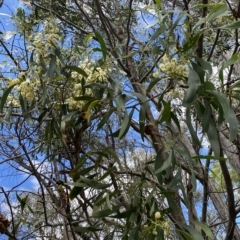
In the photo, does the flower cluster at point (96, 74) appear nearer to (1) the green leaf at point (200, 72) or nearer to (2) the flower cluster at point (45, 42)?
(2) the flower cluster at point (45, 42)

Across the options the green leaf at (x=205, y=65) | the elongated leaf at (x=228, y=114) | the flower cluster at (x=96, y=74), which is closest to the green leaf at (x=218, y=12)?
the green leaf at (x=205, y=65)

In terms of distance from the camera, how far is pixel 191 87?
1.06 m

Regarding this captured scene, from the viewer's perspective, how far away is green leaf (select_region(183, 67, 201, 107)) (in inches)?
40.9

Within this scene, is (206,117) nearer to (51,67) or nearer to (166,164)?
(166,164)

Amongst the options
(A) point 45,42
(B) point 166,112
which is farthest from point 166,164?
(A) point 45,42

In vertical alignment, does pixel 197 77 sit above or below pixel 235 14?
below

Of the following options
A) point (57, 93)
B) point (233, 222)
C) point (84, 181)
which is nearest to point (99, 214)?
point (84, 181)

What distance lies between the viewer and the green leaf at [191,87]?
1.04 metres

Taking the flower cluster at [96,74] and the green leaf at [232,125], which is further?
the flower cluster at [96,74]

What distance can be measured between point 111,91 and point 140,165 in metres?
1.42

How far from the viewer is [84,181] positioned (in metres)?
1.27

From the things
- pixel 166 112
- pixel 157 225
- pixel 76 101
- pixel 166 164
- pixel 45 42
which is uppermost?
pixel 45 42

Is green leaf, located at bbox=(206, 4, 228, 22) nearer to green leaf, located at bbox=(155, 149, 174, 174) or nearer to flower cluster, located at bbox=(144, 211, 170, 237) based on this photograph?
green leaf, located at bbox=(155, 149, 174, 174)

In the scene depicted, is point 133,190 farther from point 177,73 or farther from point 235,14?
point 235,14
